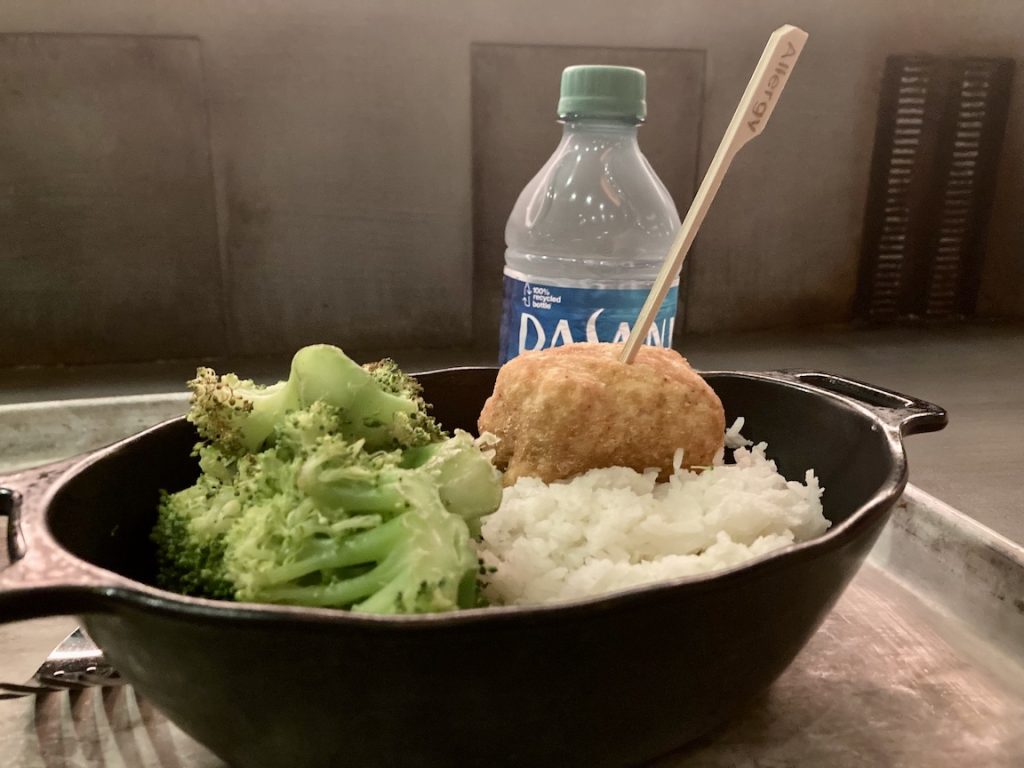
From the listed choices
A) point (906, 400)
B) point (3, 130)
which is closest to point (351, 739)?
point (906, 400)

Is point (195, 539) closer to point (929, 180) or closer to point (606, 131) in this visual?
point (606, 131)

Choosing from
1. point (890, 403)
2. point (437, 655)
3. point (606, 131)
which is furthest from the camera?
point (606, 131)

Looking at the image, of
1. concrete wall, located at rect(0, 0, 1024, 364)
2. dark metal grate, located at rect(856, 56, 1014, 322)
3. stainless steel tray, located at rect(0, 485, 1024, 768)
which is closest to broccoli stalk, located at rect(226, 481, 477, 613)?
stainless steel tray, located at rect(0, 485, 1024, 768)

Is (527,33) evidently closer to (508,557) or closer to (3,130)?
(3,130)

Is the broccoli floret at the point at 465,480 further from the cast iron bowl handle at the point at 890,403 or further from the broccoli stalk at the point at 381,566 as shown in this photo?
the cast iron bowl handle at the point at 890,403

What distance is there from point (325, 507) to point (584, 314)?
0.58 metres

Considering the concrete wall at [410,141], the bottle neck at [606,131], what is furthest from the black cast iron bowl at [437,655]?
the concrete wall at [410,141]

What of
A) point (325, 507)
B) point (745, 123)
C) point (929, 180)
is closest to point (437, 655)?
point (325, 507)

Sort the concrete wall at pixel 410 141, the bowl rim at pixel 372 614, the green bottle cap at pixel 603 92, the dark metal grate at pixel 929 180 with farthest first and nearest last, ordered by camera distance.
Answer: the dark metal grate at pixel 929 180 → the concrete wall at pixel 410 141 → the green bottle cap at pixel 603 92 → the bowl rim at pixel 372 614

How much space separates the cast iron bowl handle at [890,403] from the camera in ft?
2.25

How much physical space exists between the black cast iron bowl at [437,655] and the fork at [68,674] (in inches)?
4.6

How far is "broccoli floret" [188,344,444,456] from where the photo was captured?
1.92 feet

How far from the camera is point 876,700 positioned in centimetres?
62

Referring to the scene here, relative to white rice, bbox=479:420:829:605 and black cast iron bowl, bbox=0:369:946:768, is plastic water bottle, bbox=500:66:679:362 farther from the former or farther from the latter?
black cast iron bowl, bbox=0:369:946:768
